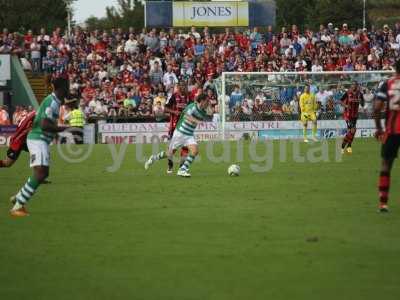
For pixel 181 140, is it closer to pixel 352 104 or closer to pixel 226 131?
pixel 352 104

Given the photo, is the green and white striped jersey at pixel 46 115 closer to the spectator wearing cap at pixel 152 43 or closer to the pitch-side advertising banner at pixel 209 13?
the spectator wearing cap at pixel 152 43

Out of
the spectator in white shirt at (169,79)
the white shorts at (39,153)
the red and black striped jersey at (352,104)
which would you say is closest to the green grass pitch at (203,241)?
the white shorts at (39,153)

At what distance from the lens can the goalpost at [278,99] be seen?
1484 inches

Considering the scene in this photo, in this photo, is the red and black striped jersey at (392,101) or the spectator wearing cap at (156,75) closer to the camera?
the red and black striped jersey at (392,101)

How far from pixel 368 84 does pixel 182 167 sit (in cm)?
1859

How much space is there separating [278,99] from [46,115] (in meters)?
24.7

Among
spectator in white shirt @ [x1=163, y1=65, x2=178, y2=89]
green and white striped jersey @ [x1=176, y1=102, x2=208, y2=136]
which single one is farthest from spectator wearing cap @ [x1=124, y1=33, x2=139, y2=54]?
green and white striped jersey @ [x1=176, y1=102, x2=208, y2=136]

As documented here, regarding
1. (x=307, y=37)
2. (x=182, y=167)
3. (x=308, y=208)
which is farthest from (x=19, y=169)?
(x=307, y=37)

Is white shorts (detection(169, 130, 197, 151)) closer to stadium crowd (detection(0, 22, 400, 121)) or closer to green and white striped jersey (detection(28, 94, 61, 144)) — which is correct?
green and white striped jersey (detection(28, 94, 61, 144))

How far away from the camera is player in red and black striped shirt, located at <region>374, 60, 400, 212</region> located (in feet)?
45.8

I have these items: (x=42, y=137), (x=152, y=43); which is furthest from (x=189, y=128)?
(x=152, y=43)

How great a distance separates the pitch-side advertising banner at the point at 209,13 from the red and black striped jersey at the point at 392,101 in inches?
1388

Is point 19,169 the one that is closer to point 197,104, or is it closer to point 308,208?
point 197,104

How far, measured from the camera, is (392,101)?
14.1 m
